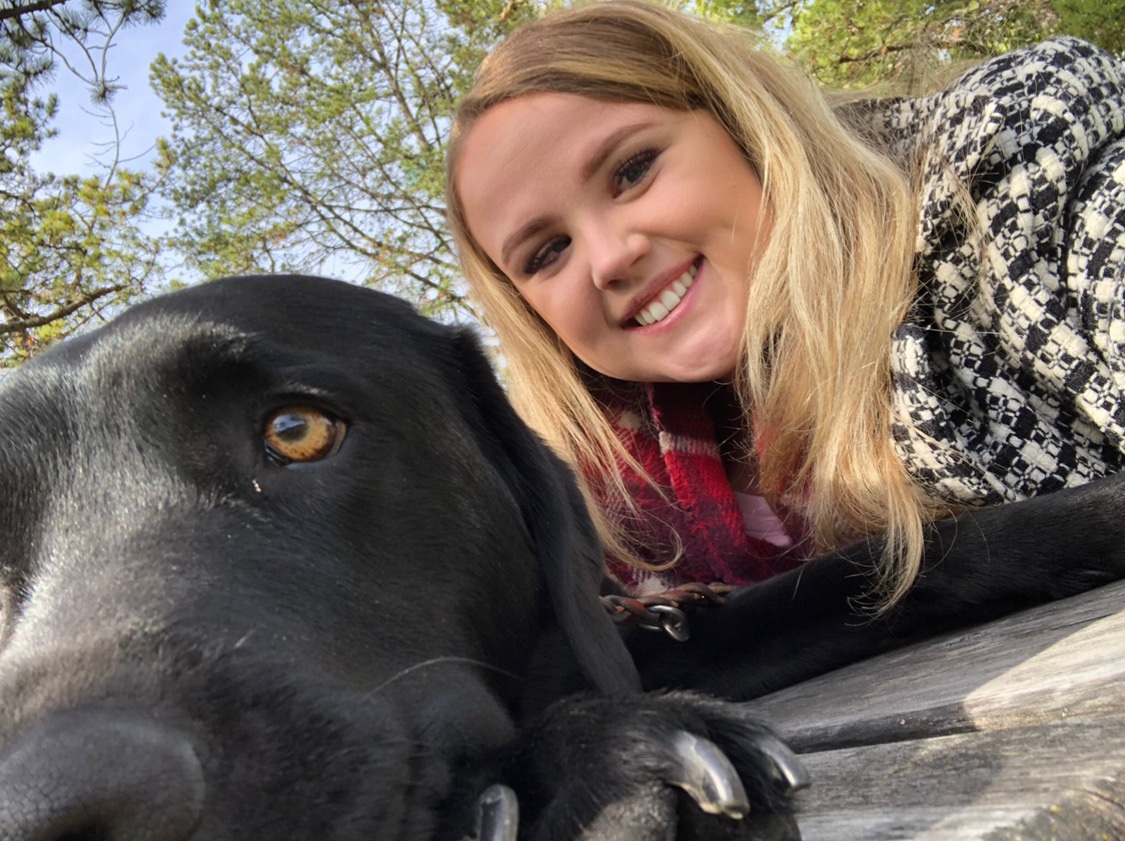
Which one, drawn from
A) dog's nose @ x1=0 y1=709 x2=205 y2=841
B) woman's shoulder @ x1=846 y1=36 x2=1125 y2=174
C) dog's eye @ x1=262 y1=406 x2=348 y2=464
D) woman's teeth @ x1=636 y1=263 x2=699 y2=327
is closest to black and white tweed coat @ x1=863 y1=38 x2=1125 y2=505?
woman's shoulder @ x1=846 y1=36 x2=1125 y2=174

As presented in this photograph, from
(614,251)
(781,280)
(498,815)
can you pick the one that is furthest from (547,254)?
(498,815)

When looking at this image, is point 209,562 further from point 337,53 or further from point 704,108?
point 337,53

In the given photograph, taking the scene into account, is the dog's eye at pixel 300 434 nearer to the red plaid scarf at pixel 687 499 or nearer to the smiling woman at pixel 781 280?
the smiling woman at pixel 781 280

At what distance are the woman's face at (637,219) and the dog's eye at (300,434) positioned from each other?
4.70ft

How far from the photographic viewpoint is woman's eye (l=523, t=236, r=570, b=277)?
9.73 ft

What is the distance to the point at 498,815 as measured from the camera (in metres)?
0.96

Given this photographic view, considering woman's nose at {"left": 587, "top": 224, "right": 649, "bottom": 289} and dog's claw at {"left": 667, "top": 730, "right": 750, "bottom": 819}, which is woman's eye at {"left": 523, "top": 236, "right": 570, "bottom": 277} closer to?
→ woman's nose at {"left": 587, "top": 224, "right": 649, "bottom": 289}

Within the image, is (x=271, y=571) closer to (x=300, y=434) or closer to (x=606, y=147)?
(x=300, y=434)

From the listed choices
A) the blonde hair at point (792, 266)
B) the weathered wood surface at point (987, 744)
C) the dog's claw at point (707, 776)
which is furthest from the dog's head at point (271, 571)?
the blonde hair at point (792, 266)

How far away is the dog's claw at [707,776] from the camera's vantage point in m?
0.84

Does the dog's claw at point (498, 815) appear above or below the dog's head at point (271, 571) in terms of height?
below

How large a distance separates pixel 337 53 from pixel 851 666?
1394 cm

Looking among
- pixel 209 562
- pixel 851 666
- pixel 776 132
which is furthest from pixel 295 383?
pixel 776 132

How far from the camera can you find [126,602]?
3.63 feet
